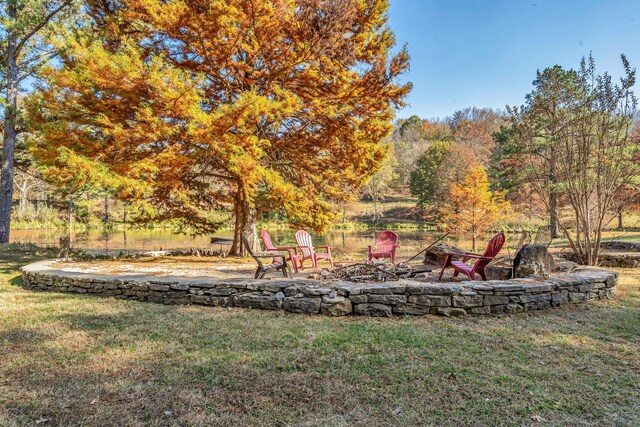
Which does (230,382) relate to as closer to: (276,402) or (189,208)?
(276,402)

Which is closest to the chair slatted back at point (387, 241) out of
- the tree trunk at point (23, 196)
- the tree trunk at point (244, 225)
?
the tree trunk at point (244, 225)

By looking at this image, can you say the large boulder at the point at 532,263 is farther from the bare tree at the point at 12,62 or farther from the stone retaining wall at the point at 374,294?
the bare tree at the point at 12,62

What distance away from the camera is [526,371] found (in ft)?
8.70

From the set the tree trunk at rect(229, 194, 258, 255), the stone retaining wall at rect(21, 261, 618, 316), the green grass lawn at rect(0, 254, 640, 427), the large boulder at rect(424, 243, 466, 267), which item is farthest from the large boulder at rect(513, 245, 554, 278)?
the tree trunk at rect(229, 194, 258, 255)

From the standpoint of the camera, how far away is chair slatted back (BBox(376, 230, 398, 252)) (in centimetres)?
687

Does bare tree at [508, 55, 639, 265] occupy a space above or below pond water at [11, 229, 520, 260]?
above

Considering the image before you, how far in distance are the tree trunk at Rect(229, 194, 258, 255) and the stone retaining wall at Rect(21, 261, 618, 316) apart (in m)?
4.01

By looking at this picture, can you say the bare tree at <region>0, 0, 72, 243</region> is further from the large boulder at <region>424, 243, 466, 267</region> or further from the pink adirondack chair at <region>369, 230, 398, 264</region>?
the large boulder at <region>424, 243, 466, 267</region>

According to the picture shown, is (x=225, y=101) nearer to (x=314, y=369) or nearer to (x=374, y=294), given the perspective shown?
(x=374, y=294)

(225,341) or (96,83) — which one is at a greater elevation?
(96,83)

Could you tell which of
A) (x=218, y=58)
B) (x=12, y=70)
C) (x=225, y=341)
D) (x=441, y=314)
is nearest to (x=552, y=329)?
(x=441, y=314)

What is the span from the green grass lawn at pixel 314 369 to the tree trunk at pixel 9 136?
9240 mm

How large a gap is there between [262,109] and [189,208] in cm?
343

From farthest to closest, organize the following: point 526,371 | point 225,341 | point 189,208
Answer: point 189,208 < point 225,341 < point 526,371
